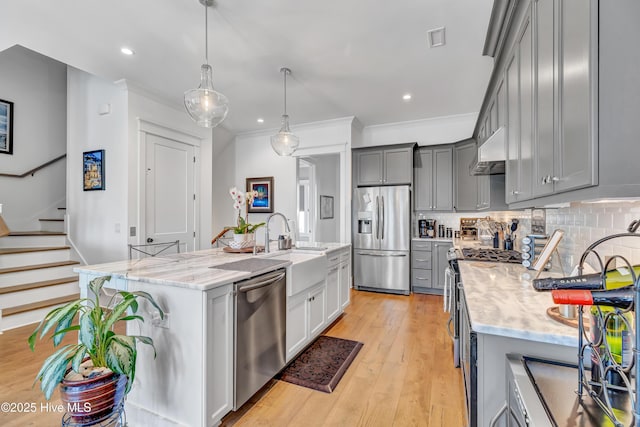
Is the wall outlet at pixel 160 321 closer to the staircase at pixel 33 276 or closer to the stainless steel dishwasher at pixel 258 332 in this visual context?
the stainless steel dishwasher at pixel 258 332

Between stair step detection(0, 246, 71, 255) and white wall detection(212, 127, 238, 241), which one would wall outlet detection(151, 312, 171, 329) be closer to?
stair step detection(0, 246, 71, 255)

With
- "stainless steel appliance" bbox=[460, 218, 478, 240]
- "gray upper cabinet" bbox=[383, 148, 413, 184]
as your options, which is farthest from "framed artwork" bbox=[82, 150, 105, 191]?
"stainless steel appliance" bbox=[460, 218, 478, 240]

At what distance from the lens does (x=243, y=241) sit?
2900 mm

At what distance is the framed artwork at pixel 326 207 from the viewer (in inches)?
233

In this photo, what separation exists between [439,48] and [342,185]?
8.74 ft

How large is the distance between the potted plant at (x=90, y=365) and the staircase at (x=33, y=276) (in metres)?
2.68

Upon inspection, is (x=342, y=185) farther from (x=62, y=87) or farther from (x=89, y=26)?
(x=62, y=87)

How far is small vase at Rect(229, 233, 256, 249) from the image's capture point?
2.87 metres

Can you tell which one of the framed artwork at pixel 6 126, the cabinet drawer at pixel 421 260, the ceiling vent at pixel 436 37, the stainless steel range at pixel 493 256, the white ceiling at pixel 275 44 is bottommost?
the cabinet drawer at pixel 421 260

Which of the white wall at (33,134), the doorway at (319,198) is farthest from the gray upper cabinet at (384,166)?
the white wall at (33,134)

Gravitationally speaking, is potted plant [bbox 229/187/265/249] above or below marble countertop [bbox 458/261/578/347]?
above

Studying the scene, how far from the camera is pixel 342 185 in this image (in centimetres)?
512

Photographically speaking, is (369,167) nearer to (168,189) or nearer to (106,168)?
(168,189)

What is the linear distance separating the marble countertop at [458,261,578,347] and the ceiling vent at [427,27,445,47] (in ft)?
6.88
